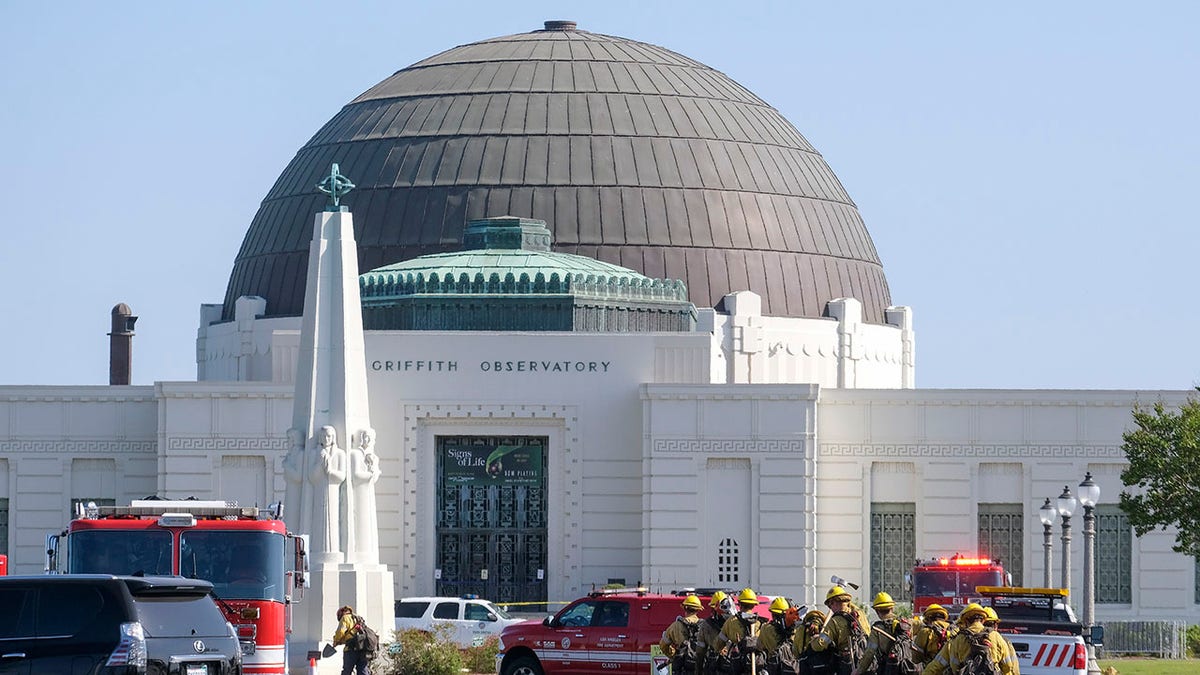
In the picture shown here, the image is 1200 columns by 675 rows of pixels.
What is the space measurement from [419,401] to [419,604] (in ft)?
29.0

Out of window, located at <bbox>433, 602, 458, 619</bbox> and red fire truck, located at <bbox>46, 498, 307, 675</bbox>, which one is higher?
red fire truck, located at <bbox>46, 498, 307, 675</bbox>

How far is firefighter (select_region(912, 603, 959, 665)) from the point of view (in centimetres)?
2500

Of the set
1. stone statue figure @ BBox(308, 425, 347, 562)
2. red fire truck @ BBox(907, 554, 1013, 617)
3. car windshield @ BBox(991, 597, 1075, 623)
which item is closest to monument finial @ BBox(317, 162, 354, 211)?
stone statue figure @ BBox(308, 425, 347, 562)

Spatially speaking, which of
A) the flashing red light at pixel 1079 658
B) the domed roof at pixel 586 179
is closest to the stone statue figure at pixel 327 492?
the domed roof at pixel 586 179

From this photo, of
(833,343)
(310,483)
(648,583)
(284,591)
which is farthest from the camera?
(833,343)

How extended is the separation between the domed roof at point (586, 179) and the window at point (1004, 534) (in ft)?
32.3

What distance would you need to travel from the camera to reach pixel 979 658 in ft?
79.3

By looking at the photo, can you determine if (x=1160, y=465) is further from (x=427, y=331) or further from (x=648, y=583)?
(x=427, y=331)

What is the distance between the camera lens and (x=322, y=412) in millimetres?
50312

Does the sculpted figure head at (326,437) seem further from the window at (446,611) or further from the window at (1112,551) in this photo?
the window at (1112,551)

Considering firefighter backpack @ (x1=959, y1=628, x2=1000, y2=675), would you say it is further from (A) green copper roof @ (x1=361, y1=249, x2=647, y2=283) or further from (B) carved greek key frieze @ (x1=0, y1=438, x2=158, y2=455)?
(B) carved greek key frieze @ (x1=0, y1=438, x2=158, y2=455)

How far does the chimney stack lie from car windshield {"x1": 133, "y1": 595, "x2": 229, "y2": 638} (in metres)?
50.1

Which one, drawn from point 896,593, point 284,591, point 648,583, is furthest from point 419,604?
point 284,591

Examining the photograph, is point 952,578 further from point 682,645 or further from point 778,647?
point 778,647
